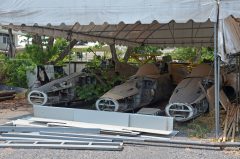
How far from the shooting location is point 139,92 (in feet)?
36.0

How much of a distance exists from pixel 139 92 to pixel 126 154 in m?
4.26

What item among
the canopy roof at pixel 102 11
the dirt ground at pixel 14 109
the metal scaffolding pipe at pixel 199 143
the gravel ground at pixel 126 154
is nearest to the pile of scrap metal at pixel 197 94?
the metal scaffolding pipe at pixel 199 143

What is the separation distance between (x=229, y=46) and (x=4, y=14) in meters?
5.18

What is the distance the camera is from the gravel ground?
6672mm

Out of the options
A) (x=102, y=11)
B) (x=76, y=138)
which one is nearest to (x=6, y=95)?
(x=102, y=11)

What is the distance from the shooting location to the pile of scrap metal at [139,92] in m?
10.1

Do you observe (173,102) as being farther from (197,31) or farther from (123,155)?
(197,31)

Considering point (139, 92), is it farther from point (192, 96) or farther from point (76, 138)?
point (76, 138)

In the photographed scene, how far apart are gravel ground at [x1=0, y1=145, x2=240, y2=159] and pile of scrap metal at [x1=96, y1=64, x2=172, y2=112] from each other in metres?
3.04

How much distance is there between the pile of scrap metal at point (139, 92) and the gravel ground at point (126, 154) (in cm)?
304

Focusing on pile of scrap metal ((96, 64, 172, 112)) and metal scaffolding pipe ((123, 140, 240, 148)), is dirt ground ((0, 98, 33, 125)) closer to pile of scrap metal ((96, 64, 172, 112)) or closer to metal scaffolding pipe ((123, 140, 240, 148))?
pile of scrap metal ((96, 64, 172, 112))

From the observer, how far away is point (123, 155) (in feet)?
22.3

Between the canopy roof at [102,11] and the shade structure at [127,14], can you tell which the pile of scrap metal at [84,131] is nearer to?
the shade structure at [127,14]

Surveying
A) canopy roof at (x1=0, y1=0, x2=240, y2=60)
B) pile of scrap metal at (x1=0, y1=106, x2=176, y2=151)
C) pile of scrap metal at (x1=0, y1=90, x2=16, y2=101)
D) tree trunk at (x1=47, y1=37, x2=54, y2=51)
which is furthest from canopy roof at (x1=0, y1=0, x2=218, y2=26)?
tree trunk at (x1=47, y1=37, x2=54, y2=51)
